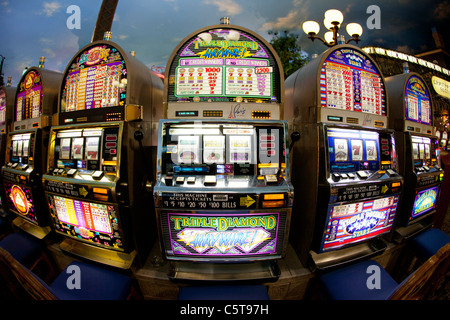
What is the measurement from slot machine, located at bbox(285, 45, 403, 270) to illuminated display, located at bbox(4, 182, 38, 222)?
418cm

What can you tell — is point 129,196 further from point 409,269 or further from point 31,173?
point 409,269

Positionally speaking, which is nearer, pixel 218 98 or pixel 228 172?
pixel 228 172

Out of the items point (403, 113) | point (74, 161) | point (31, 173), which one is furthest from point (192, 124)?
point (403, 113)

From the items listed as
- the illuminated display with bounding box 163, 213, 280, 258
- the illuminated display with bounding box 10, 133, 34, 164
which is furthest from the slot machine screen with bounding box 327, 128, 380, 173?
the illuminated display with bounding box 10, 133, 34, 164

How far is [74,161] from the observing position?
2.46 meters

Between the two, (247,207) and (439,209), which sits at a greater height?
(247,207)

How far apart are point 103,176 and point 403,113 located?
4.54 meters

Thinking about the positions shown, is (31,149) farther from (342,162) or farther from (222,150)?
(342,162)

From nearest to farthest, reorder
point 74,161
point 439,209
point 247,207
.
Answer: point 247,207 → point 74,161 → point 439,209

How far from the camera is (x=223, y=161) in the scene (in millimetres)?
2107

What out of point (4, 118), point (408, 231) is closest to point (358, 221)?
point (408, 231)

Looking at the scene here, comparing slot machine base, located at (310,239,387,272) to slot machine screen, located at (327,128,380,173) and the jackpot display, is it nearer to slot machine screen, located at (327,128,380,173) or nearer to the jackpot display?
the jackpot display

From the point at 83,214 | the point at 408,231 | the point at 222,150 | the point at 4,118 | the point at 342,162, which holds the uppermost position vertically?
the point at 4,118

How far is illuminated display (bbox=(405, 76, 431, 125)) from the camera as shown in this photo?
3166 millimetres
